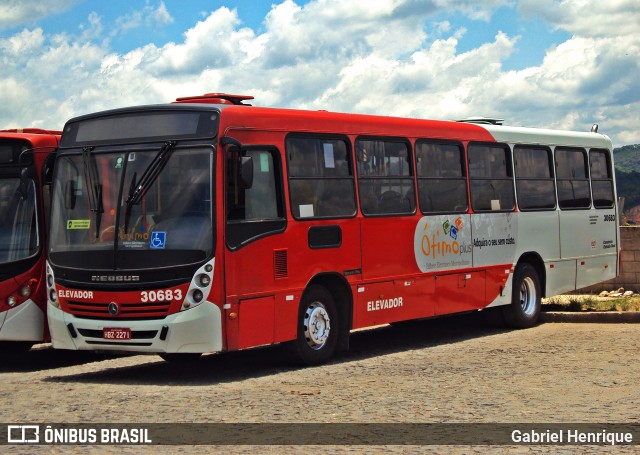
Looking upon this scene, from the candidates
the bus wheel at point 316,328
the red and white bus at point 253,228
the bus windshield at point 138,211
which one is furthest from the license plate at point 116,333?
the bus wheel at point 316,328

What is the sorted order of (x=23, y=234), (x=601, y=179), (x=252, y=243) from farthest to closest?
(x=601, y=179) < (x=23, y=234) < (x=252, y=243)

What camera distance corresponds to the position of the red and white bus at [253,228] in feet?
41.4

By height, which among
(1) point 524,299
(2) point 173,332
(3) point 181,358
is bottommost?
(3) point 181,358

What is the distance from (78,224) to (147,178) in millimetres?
1079

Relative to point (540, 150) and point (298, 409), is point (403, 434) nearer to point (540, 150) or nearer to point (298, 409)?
point (298, 409)

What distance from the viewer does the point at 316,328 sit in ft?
46.3

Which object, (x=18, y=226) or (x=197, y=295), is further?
(x=18, y=226)

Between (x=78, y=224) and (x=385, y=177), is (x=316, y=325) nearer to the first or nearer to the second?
(x=385, y=177)

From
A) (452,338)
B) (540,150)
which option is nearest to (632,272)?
(540,150)

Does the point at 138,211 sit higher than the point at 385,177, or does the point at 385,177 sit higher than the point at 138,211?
the point at 385,177

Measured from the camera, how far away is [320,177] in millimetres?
14320

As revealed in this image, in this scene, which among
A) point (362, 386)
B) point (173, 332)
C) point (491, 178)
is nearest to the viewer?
point (362, 386)

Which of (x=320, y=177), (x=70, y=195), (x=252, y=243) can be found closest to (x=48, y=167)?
(x=70, y=195)

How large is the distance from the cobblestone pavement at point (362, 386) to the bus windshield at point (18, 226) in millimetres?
1453
